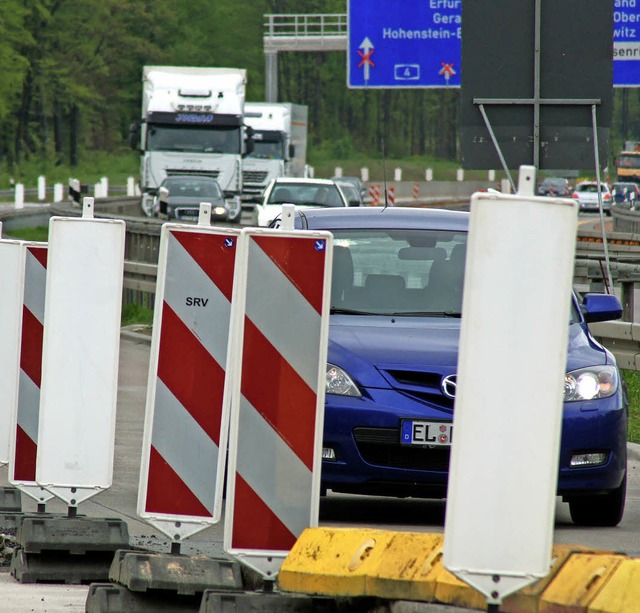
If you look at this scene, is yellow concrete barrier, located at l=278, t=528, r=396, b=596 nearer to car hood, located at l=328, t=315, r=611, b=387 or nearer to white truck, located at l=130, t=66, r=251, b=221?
car hood, located at l=328, t=315, r=611, b=387

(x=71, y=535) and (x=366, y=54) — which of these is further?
(x=366, y=54)

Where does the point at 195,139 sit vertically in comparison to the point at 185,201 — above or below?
above

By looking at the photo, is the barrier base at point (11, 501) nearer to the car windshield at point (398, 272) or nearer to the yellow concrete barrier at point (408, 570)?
the car windshield at point (398, 272)

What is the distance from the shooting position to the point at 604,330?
1420 cm

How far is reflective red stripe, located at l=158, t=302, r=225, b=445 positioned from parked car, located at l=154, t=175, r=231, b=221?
1310 inches

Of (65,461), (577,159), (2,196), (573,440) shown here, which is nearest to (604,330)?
(577,159)

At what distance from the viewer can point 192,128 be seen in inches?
1640

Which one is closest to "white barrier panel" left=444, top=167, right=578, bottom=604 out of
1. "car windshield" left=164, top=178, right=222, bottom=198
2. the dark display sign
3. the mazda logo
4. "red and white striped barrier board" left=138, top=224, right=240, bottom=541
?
"red and white striped barrier board" left=138, top=224, right=240, bottom=541

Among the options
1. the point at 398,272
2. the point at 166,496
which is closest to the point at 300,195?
the point at 398,272

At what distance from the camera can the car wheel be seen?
8.39 m

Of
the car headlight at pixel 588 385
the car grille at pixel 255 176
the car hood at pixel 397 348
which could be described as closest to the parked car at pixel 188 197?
the car grille at pixel 255 176

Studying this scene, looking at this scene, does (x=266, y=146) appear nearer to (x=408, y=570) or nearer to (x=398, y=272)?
(x=398, y=272)

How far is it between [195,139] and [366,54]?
7849mm

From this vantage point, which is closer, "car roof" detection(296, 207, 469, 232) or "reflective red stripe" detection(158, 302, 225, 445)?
"reflective red stripe" detection(158, 302, 225, 445)
